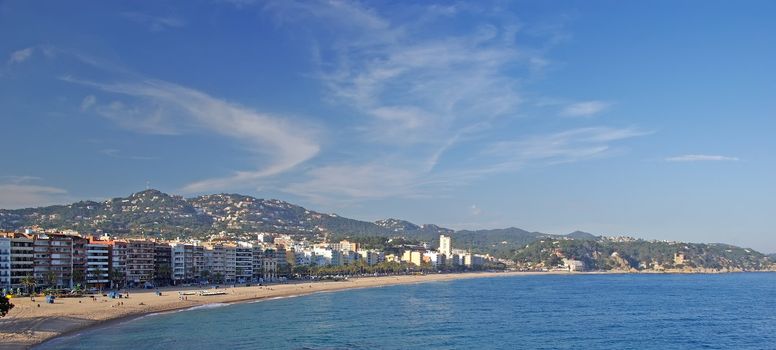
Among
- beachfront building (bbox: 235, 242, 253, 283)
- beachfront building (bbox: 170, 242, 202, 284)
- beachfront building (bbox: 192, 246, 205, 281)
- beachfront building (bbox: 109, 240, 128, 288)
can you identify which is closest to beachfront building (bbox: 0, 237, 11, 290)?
beachfront building (bbox: 109, 240, 128, 288)

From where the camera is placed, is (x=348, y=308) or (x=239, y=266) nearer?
(x=348, y=308)

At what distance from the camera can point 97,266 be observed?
89.2 m

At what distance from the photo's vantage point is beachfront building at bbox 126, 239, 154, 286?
315 ft

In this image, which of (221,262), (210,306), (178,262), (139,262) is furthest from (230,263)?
(210,306)

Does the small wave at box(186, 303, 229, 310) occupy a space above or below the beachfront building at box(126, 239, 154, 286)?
below

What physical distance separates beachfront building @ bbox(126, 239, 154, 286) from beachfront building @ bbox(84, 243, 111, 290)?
193 inches

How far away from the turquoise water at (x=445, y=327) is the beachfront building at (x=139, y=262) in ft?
89.2

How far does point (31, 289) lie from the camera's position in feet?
248

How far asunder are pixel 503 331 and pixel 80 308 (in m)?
33.7

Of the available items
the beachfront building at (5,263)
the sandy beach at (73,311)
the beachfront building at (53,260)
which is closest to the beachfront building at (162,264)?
the beachfront building at (53,260)

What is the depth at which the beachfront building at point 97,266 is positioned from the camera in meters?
87.8

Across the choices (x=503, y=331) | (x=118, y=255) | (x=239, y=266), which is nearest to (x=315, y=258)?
(x=239, y=266)

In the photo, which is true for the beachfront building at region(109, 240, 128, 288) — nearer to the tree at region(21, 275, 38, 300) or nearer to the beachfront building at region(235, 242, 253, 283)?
the tree at region(21, 275, 38, 300)

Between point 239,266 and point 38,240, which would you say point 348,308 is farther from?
point 239,266
